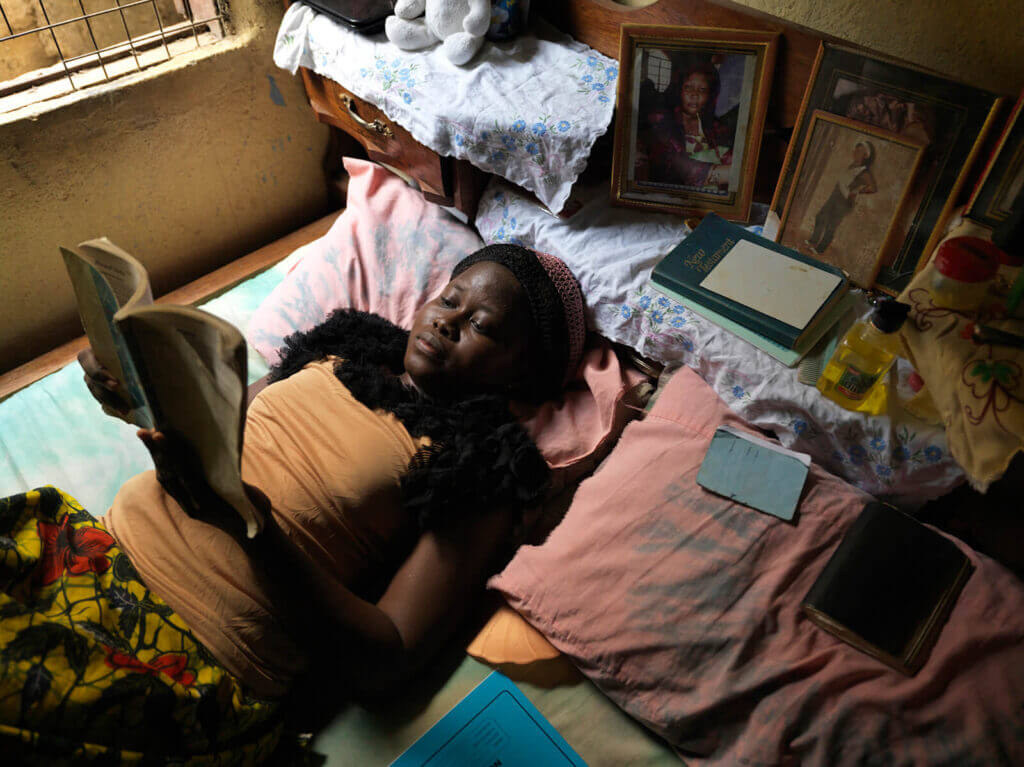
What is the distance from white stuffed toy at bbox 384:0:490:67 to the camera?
1428 millimetres

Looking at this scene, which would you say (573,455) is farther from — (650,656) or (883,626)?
(883,626)

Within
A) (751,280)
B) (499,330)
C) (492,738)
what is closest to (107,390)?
(499,330)

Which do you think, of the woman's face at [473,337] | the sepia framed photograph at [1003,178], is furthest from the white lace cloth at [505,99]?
the sepia framed photograph at [1003,178]

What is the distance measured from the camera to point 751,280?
3.78 feet

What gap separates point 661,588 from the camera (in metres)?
1.02

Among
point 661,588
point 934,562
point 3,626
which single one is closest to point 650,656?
point 661,588

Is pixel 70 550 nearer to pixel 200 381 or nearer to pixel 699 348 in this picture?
pixel 200 381

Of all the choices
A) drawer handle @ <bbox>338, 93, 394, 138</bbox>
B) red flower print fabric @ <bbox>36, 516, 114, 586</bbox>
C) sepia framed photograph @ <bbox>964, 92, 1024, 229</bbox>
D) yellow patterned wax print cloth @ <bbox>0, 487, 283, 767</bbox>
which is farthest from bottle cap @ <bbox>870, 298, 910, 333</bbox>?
drawer handle @ <bbox>338, 93, 394, 138</bbox>

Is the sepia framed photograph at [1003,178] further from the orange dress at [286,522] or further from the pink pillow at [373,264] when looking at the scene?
the orange dress at [286,522]

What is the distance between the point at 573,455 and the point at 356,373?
0.42 m

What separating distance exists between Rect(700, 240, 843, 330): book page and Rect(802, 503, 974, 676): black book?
33 cm

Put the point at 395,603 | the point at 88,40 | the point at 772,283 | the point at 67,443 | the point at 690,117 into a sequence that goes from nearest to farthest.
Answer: the point at 395,603 < the point at 772,283 < the point at 690,117 < the point at 67,443 < the point at 88,40

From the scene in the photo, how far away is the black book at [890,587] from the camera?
35.9 inches

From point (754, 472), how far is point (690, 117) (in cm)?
66
